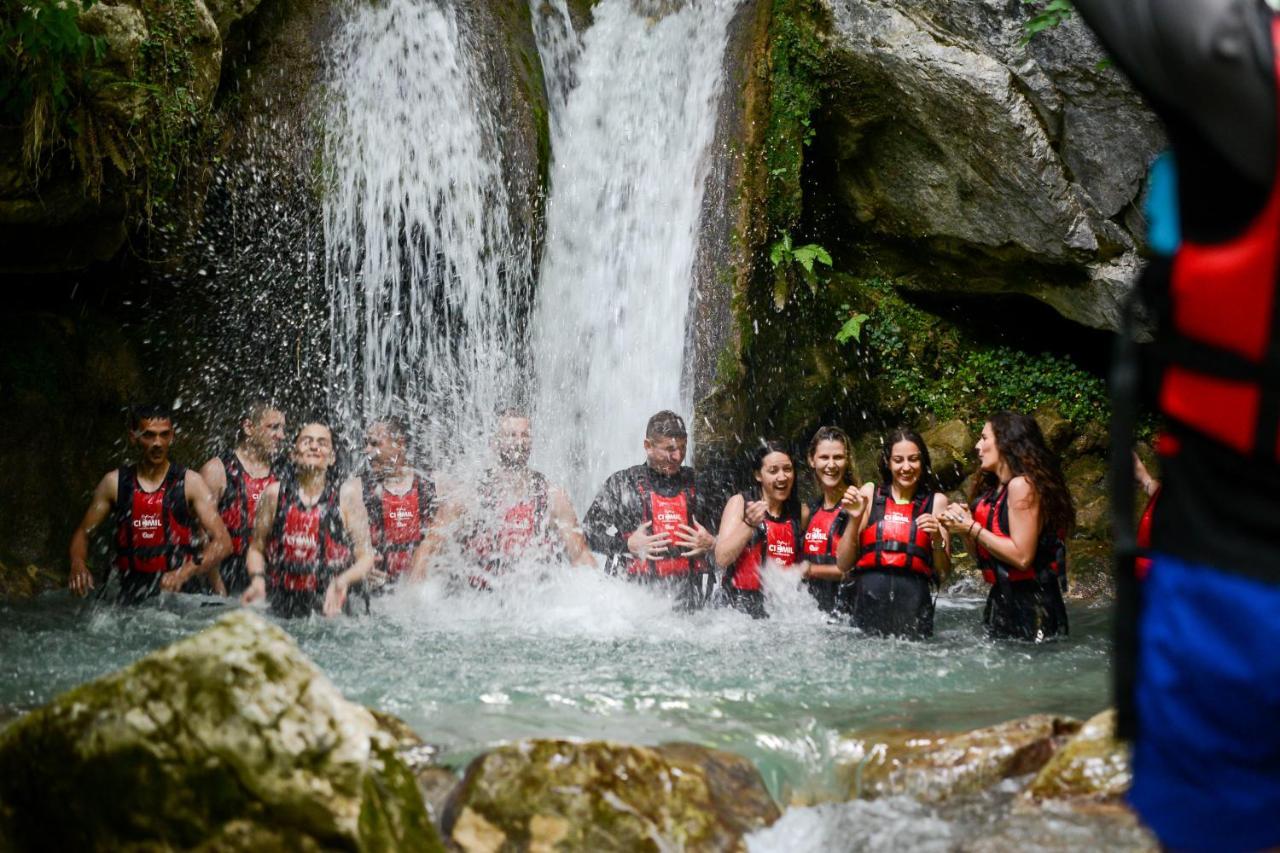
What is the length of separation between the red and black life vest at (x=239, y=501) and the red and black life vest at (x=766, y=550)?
134 inches

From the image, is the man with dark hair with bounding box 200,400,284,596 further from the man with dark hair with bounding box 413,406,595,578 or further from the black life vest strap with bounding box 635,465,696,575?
the black life vest strap with bounding box 635,465,696,575

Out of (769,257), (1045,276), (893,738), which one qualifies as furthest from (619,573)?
(1045,276)

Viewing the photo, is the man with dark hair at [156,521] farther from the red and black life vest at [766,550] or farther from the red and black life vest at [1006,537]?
the red and black life vest at [1006,537]

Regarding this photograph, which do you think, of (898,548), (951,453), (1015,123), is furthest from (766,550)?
(1015,123)

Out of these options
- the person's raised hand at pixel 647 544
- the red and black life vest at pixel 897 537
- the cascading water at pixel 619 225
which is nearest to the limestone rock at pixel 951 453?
the cascading water at pixel 619 225

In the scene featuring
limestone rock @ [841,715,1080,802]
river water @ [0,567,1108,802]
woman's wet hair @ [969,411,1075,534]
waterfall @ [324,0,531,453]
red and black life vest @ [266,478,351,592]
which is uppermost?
waterfall @ [324,0,531,453]

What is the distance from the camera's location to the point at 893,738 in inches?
175

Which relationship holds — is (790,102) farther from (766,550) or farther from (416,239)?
(766,550)

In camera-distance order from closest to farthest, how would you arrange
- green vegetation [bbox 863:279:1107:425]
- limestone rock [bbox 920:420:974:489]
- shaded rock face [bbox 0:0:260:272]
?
shaded rock face [bbox 0:0:260:272] < limestone rock [bbox 920:420:974:489] < green vegetation [bbox 863:279:1107:425]

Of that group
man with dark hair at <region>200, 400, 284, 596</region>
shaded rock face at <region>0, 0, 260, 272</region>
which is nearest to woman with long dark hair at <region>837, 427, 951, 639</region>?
man with dark hair at <region>200, 400, 284, 596</region>

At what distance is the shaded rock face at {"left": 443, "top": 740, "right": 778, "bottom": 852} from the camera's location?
3.65m

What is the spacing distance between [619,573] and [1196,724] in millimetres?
6416

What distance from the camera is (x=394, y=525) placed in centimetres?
790

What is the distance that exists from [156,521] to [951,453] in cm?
732
